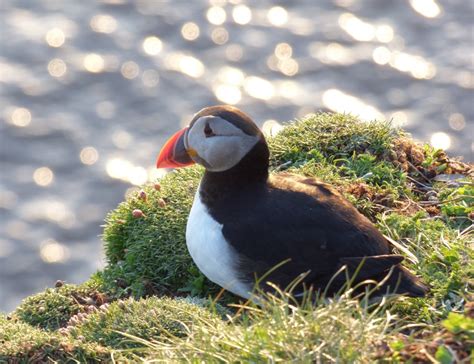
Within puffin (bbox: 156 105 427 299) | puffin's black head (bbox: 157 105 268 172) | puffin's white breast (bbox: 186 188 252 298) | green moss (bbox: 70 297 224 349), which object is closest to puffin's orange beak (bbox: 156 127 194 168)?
puffin (bbox: 156 105 427 299)

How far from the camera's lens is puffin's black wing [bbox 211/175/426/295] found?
569cm

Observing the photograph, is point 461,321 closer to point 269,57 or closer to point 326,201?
point 326,201

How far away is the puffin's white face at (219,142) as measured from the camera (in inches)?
239

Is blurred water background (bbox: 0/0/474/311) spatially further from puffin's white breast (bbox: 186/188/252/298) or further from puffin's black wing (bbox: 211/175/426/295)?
puffin's black wing (bbox: 211/175/426/295)

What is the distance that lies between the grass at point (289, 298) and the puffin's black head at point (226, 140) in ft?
2.77

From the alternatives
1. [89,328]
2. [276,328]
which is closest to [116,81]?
[89,328]

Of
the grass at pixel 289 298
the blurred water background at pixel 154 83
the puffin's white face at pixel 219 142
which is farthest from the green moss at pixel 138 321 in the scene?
the blurred water background at pixel 154 83

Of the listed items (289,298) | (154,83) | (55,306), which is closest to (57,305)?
(55,306)

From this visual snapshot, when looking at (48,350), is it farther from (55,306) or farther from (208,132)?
(208,132)

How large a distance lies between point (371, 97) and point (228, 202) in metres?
9.36

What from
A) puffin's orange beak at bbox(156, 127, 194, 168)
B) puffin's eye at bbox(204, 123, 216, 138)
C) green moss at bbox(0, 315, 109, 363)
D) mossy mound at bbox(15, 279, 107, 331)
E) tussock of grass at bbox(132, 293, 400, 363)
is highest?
puffin's eye at bbox(204, 123, 216, 138)

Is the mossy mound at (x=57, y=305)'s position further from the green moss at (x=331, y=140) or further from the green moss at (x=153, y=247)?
the green moss at (x=331, y=140)

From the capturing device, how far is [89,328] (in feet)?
18.7

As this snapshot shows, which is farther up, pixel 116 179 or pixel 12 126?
pixel 12 126
